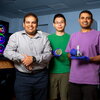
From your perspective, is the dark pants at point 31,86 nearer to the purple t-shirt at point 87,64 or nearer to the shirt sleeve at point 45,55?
the shirt sleeve at point 45,55

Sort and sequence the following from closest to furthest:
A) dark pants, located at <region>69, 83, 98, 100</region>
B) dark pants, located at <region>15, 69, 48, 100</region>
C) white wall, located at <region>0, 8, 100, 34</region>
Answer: dark pants, located at <region>69, 83, 98, 100</region> < dark pants, located at <region>15, 69, 48, 100</region> < white wall, located at <region>0, 8, 100, 34</region>

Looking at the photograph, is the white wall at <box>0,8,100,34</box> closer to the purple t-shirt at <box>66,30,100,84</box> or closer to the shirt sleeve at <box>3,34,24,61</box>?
the purple t-shirt at <box>66,30,100,84</box>

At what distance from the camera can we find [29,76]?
1.63m

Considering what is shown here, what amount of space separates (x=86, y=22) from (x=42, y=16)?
18.5 ft

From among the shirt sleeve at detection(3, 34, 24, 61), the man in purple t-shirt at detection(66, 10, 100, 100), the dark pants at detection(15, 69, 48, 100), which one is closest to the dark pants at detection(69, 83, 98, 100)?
the man in purple t-shirt at detection(66, 10, 100, 100)

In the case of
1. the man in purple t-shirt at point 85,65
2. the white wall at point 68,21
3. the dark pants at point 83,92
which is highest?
the white wall at point 68,21

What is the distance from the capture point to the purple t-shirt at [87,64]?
155 cm

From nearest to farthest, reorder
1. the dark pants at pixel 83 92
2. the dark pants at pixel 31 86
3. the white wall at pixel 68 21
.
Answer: the dark pants at pixel 83 92, the dark pants at pixel 31 86, the white wall at pixel 68 21

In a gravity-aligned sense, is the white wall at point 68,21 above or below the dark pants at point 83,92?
above

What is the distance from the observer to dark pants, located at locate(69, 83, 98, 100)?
1.52 meters

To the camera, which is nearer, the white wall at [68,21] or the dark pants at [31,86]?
the dark pants at [31,86]

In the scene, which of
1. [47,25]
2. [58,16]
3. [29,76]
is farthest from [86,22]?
[47,25]

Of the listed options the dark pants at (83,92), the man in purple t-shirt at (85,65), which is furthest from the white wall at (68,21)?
the dark pants at (83,92)

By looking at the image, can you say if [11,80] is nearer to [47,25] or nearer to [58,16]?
[58,16]
